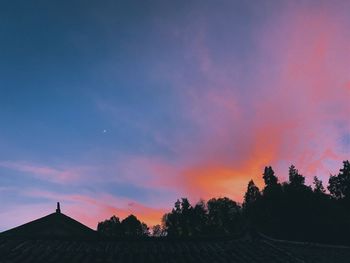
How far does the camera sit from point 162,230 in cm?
9988

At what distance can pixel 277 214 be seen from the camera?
69.0 metres

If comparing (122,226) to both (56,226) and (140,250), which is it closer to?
(56,226)

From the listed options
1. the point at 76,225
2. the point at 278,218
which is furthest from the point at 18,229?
the point at 278,218

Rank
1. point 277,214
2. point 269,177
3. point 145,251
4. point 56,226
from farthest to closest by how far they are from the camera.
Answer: point 269,177, point 277,214, point 56,226, point 145,251

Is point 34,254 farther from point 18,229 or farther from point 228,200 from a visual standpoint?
point 228,200

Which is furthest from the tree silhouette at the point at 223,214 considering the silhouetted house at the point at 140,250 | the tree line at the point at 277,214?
the silhouetted house at the point at 140,250

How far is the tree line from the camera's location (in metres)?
63.2

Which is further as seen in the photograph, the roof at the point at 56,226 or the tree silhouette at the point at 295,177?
the tree silhouette at the point at 295,177

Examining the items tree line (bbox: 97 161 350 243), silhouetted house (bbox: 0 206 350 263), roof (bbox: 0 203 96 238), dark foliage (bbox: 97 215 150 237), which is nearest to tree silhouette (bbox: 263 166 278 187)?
Result: tree line (bbox: 97 161 350 243)

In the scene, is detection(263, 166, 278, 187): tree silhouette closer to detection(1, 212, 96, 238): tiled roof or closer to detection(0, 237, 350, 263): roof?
detection(1, 212, 96, 238): tiled roof

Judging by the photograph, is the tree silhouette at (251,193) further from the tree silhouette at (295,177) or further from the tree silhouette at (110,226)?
the tree silhouette at (110,226)

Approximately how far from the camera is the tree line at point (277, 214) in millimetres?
63250

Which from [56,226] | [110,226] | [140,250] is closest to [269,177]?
[110,226]

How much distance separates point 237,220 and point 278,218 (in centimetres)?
1333
